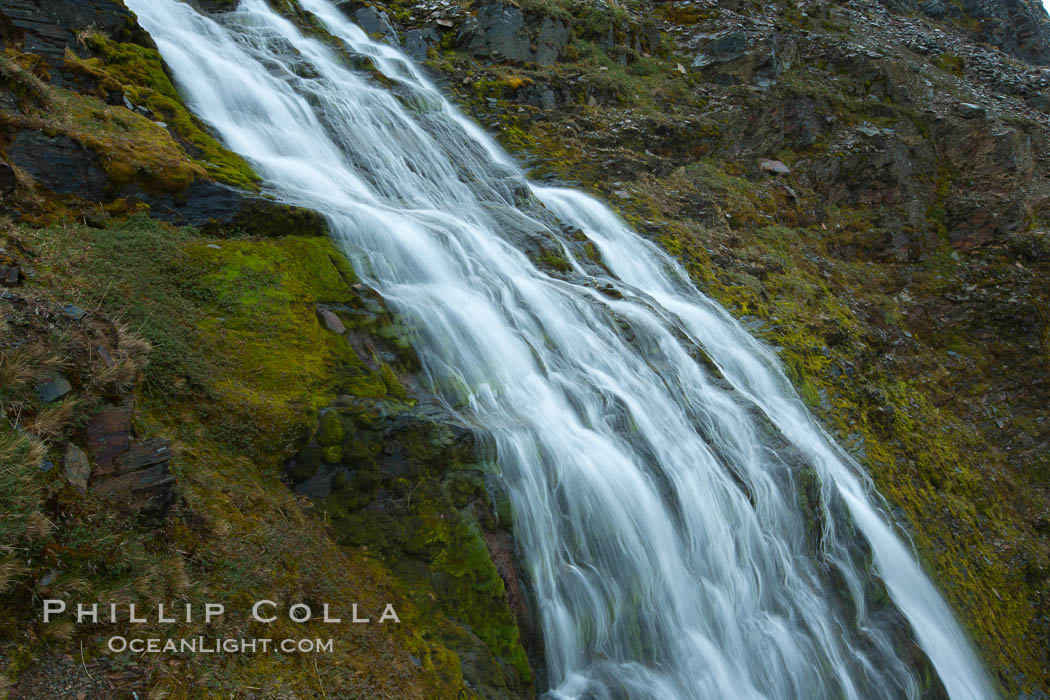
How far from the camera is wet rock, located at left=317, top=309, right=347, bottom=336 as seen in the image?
596cm

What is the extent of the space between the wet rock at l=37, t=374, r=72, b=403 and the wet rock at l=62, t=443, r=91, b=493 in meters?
0.33

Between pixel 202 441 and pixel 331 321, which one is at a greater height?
pixel 331 321

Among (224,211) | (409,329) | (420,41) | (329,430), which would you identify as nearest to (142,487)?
(329,430)

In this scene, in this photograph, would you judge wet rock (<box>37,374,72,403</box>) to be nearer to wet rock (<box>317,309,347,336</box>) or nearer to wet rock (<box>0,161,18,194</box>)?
wet rock (<box>317,309,347,336</box>)

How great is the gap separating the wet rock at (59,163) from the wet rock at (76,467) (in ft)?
12.0

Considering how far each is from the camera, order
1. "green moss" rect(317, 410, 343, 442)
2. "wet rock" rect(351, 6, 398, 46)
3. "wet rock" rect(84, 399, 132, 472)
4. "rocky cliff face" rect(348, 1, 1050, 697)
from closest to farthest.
→ "wet rock" rect(84, 399, 132, 472) < "green moss" rect(317, 410, 343, 442) < "rocky cliff face" rect(348, 1, 1050, 697) < "wet rock" rect(351, 6, 398, 46)

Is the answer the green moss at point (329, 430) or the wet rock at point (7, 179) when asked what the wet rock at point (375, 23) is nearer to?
the wet rock at point (7, 179)

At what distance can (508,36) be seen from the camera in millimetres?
16844

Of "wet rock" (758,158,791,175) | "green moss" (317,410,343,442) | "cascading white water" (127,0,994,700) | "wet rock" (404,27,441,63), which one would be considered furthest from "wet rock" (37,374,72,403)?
"wet rock" (758,158,791,175)

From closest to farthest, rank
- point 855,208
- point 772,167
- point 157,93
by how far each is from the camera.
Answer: point 157,93
point 772,167
point 855,208

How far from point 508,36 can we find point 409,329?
13.0 m

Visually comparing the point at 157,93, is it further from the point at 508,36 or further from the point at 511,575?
the point at 508,36

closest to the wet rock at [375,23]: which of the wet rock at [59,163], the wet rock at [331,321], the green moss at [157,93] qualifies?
the green moss at [157,93]

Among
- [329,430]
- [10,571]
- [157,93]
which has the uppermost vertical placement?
[157,93]
